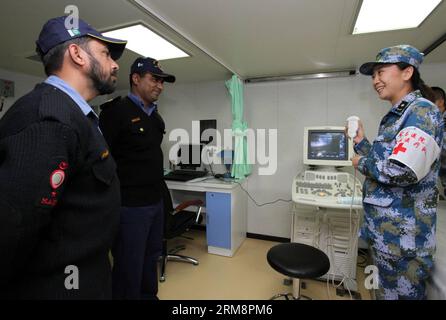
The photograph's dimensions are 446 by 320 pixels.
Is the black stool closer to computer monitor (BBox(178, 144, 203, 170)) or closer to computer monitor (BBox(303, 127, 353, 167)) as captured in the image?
computer monitor (BBox(303, 127, 353, 167))

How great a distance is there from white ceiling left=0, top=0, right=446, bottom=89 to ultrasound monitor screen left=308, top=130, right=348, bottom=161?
73 centimetres

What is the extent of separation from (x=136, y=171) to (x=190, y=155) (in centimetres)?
169

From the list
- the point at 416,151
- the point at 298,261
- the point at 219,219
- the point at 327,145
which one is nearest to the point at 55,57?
the point at 416,151

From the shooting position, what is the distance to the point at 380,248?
110 cm

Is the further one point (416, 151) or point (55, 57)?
point (416, 151)

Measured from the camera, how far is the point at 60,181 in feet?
2.02

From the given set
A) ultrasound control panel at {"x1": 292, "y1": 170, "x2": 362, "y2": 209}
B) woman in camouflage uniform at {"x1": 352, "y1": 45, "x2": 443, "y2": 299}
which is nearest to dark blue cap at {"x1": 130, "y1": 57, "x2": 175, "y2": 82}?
woman in camouflage uniform at {"x1": 352, "y1": 45, "x2": 443, "y2": 299}

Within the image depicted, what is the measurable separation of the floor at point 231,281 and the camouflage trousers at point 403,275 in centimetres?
103

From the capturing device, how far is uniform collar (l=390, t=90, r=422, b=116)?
1066 mm

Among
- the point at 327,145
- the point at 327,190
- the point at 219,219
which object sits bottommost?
the point at 219,219

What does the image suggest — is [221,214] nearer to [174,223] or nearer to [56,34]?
[174,223]

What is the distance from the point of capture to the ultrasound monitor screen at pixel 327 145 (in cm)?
209

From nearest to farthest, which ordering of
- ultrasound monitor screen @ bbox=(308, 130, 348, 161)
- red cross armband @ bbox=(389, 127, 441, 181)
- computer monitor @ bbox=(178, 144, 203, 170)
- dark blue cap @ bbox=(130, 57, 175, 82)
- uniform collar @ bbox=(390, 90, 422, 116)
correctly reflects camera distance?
red cross armband @ bbox=(389, 127, 441, 181), uniform collar @ bbox=(390, 90, 422, 116), dark blue cap @ bbox=(130, 57, 175, 82), ultrasound monitor screen @ bbox=(308, 130, 348, 161), computer monitor @ bbox=(178, 144, 203, 170)
